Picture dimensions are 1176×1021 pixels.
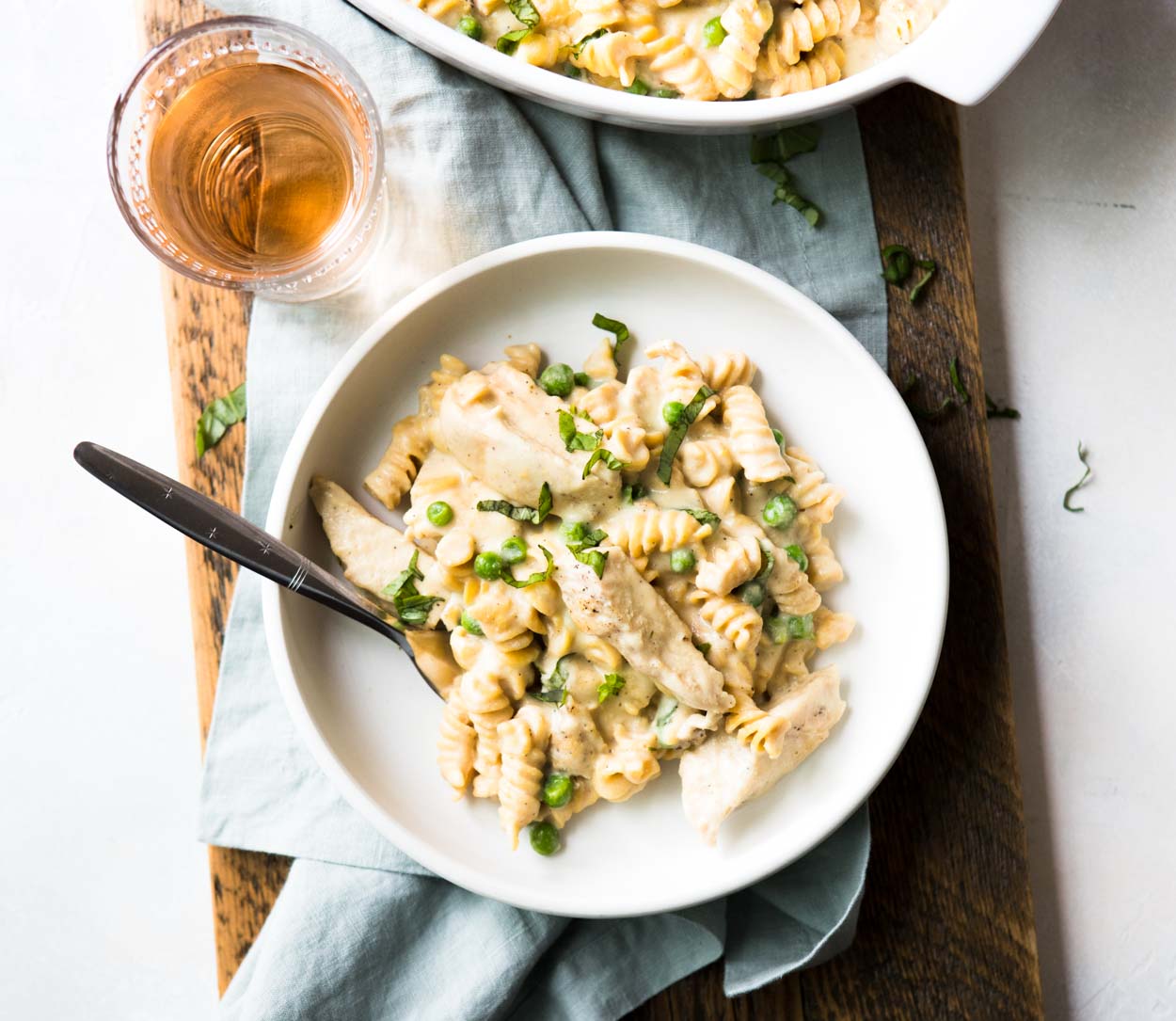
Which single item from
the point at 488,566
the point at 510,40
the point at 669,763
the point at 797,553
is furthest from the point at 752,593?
the point at 510,40

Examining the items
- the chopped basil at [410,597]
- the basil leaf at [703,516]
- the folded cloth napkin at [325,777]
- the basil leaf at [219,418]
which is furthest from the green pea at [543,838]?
the basil leaf at [219,418]

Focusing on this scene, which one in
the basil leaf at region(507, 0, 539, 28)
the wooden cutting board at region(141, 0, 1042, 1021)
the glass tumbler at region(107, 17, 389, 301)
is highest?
the basil leaf at region(507, 0, 539, 28)

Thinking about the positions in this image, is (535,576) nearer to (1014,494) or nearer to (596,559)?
(596,559)

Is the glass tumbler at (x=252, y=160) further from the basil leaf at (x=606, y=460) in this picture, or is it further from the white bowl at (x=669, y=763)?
the basil leaf at (x=606, y=460)

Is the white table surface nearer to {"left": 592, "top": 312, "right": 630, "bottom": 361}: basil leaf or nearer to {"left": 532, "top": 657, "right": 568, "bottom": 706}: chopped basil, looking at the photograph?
{"left": 592, "top": 312, "right": 630, "bottom": 361}: basil leaf

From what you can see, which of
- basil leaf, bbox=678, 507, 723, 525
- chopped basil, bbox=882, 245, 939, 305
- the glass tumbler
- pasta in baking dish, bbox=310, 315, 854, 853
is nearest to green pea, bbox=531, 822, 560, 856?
pasta in baking dish, bbox=310, 315, 854, 853

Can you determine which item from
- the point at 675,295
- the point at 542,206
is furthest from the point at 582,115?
the point at 675,295
